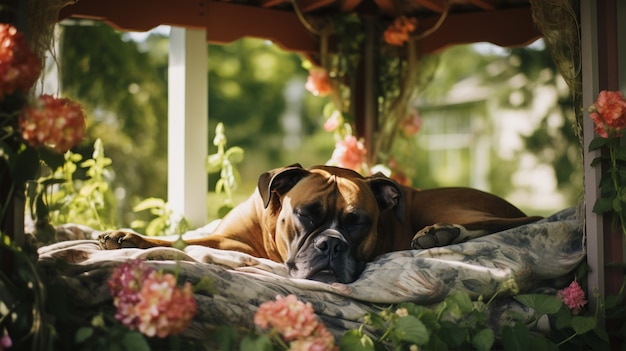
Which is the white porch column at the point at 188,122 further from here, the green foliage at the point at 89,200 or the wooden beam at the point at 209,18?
the green foliage at the point at 89,200

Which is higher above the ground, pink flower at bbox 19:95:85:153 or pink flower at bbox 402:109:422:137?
pink flower at bbox 402:109:422:137

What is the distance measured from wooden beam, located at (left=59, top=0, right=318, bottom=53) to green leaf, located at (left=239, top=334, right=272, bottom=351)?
253 cm

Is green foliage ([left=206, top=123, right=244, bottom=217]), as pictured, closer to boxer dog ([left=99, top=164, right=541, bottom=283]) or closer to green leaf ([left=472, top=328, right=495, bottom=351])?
boxer dog ([left=99, top=164, right=541, bottom=283])

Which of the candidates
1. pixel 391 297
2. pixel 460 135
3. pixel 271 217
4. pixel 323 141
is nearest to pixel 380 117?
pixel 271 217

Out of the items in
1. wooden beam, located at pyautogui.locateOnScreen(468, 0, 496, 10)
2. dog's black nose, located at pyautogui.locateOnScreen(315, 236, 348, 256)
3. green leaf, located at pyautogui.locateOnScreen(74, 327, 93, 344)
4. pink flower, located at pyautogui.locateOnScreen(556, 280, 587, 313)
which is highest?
wooden beam, located at pyautogui.locateOnScreen(468, 0, 496, 10)

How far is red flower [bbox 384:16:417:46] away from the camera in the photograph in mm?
5883

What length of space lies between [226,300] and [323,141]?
1627 cm

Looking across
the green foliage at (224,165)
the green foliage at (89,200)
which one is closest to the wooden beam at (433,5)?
the green foliage at (224,165)

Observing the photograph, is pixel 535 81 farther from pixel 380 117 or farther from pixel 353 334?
pixel 353 334

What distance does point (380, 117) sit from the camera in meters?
6.28

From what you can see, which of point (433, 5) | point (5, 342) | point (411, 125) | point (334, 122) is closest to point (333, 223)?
point (5, 342)

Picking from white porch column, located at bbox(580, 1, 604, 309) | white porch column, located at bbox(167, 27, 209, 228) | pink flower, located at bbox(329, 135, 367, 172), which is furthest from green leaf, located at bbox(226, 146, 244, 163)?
white porch column, located at bbox(580, 1, 604, 309)

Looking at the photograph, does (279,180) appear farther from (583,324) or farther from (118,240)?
(583,324)

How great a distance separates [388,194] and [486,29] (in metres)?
1.96
